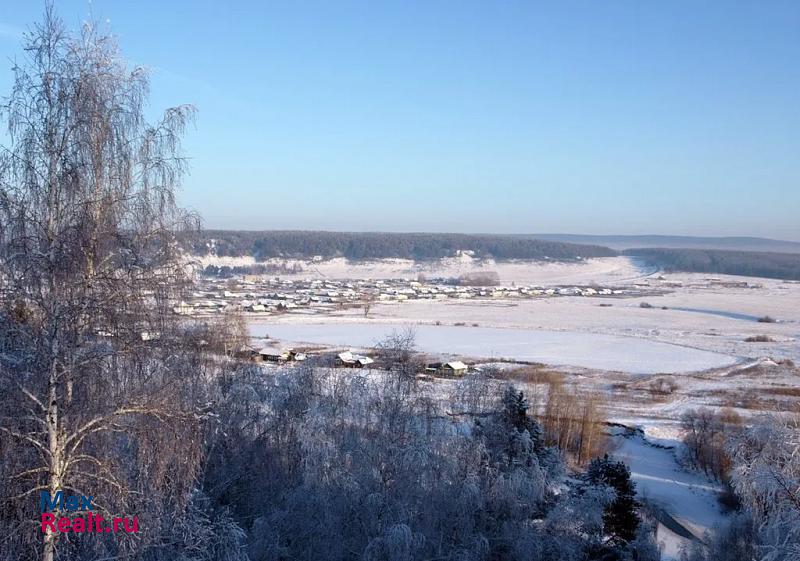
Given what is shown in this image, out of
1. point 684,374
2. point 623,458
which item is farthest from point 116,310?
point 684,374

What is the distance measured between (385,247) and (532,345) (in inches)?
3729

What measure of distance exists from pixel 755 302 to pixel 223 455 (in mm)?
72201

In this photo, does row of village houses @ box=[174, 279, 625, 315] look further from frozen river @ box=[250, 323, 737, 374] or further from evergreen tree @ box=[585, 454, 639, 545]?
evergreen tree @ box=[585, 454, 639, 545]

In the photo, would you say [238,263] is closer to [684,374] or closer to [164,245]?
[684,374]

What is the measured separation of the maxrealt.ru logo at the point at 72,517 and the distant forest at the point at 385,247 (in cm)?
9866

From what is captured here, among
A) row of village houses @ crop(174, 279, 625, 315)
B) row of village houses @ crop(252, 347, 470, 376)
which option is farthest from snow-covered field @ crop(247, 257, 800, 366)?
row of village houses @ crop(252, 347, 470, 376)

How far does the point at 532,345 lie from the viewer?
41.1 metres

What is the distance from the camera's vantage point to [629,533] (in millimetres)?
12461

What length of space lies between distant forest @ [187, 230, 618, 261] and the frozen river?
60398 millimetres

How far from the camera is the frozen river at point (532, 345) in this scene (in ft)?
118

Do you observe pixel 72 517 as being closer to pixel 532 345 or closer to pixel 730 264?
pixel 532 345

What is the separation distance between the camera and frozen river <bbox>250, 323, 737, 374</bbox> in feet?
118

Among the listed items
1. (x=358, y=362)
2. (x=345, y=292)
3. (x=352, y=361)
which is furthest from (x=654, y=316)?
(x=352, y=361)

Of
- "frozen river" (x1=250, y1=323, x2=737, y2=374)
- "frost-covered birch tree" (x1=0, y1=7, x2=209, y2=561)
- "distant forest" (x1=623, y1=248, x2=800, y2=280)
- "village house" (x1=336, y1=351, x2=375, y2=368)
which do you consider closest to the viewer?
"frost-covered birch tree" (x1=0, y1=7, x2=209, y2=561)
